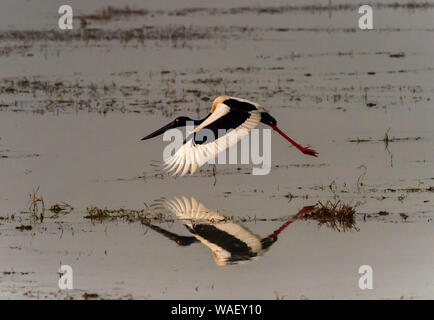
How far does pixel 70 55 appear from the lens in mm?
19922

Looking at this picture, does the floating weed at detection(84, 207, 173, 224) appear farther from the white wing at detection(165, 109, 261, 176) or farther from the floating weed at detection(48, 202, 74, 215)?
the white wing at detection(165, 109, 261, 176)

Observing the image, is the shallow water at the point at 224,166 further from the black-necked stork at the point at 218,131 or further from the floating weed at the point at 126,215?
the black-necked stork at the point at 218,131

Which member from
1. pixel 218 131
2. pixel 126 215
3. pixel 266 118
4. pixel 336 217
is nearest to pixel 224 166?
pixel 266 118

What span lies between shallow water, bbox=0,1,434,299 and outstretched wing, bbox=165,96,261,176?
46 centimetres

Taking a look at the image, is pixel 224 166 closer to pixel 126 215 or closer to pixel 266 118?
pixel 266 118

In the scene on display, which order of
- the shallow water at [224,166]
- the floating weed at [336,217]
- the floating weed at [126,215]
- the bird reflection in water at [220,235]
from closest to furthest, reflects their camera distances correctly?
the shallow water at [224,166] → the bird reflection in water at [220,235] → the floating weed at [336,217] → the floating weed at [126,215]

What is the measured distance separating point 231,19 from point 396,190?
51.7ft

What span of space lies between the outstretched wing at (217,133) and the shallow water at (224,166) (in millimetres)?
460

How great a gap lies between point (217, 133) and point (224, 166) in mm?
1636

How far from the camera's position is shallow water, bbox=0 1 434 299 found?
7586 millimetres

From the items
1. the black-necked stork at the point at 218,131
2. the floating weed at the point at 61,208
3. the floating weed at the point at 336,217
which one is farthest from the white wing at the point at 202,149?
the floating weed at the point at 336,217

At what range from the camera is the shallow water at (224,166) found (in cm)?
759

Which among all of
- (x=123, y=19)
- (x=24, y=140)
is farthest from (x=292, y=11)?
(x=24, y=140)

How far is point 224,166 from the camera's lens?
11.3m
